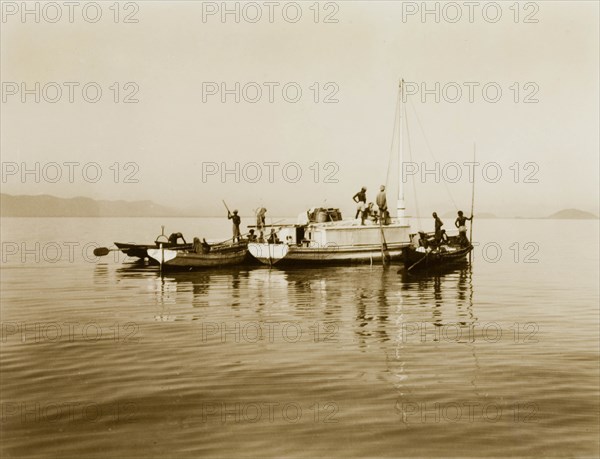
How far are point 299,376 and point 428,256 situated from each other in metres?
23.2

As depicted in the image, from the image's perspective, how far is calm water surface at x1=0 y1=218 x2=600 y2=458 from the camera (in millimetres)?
9352

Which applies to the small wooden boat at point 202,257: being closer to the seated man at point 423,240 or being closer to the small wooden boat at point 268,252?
the small wooden boat at point 268,252

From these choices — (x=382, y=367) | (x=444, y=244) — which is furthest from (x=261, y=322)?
(x=444, y=244)

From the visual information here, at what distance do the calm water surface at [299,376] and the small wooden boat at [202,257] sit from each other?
9711 millimetres

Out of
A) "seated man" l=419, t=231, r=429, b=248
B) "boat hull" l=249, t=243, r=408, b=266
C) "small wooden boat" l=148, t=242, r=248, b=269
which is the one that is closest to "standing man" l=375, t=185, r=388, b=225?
"boat hull" l=249, t=243, r=408, b=266

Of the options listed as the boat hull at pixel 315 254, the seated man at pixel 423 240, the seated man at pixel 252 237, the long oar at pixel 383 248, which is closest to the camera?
the seated man at pixel 423 240

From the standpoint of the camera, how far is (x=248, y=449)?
9.03m

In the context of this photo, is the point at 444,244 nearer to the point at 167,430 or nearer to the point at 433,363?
the point at 433,363

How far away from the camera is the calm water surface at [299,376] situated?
368 inches

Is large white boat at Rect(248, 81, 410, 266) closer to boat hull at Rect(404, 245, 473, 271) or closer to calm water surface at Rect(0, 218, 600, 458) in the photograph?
boat hull at Rect(404, 245, 473, 271)

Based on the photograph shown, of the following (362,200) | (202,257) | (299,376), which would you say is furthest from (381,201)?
(299,376)

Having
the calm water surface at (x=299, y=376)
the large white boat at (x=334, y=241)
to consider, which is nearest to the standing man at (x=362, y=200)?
the large white boat at (x=334, y=241)

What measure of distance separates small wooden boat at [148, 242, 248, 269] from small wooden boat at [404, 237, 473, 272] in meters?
10.6

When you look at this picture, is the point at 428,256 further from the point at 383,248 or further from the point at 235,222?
the point at 235,222
